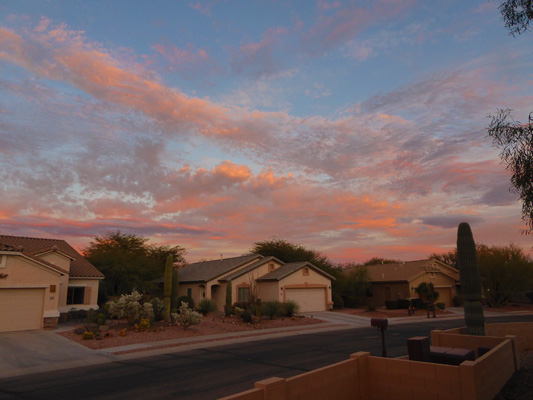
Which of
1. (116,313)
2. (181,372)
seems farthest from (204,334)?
(181,372)

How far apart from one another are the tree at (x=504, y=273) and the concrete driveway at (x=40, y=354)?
40372mm

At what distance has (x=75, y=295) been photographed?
29938 mm

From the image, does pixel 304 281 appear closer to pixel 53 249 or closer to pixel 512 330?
pixel 53 249

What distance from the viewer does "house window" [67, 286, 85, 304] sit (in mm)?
29578

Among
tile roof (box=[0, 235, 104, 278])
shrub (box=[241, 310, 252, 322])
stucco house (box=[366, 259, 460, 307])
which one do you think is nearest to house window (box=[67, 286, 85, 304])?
tile roof (box=[0, 235, 104, 278])

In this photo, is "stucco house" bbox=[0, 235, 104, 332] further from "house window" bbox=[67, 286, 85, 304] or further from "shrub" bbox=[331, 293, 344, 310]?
"shrub" bbox=[331, 293, 344, 310]

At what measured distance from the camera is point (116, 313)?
74.8 ft

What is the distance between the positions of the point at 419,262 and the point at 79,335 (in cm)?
3946

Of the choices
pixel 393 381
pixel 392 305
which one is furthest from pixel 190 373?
pixel 392 305

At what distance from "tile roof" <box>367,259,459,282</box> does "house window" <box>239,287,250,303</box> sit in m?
17.3

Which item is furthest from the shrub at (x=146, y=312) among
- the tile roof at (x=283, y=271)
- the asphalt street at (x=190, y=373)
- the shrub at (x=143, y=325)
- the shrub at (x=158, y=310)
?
the tile roof at (x=283, y=271)

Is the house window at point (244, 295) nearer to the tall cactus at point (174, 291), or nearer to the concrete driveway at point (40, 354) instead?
the tall cactus at point (174, 291)

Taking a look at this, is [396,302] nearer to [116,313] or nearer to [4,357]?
[116,313]

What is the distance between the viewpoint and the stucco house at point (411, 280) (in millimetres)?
41594
